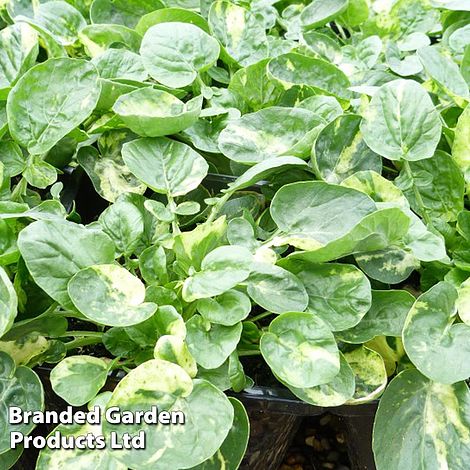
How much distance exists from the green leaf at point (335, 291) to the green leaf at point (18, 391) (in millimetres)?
242

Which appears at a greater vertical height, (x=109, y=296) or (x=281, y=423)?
(x=109, y=296)

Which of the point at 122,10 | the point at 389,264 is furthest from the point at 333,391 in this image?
the point at 122,10

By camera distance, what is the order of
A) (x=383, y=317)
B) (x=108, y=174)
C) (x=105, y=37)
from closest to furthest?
(x=383, y=317) < (x=108, y=174) < (x=105, y=37)

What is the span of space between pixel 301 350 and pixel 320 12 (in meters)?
0.53

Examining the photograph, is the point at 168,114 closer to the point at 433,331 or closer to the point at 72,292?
the point at 72,292

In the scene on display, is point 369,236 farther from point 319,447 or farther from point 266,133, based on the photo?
point 319,447

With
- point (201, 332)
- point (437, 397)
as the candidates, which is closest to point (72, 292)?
point (201, 332)

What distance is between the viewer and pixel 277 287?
61 cm

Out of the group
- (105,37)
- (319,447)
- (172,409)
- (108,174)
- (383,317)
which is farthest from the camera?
(319,447)

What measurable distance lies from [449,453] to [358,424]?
0.17 meters

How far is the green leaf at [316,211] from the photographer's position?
2.03ft

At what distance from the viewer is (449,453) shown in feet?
1.93

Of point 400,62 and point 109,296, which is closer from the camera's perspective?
point 109,296

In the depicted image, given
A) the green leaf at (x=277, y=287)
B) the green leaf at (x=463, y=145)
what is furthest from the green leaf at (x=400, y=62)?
the green leaf at (x=277, y=287)
